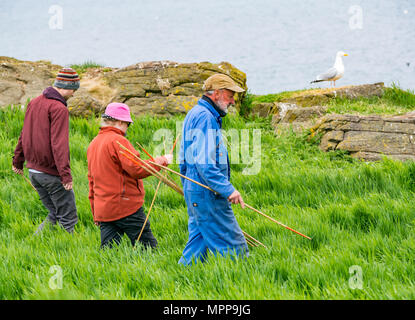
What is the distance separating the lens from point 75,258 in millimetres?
4293

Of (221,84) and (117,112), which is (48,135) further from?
(221,84)

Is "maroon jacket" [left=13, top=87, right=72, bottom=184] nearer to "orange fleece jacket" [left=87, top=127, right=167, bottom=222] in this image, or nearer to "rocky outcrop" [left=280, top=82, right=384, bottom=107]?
"orange fleece jacket" [left=87, top=127, right=167, bottom=222]

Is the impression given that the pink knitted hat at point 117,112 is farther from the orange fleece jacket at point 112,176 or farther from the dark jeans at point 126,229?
the dark jeans at point 126,229

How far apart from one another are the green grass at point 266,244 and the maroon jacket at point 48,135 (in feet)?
2.83

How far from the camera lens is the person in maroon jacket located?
200 inches

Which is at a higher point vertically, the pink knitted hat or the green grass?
the pink knitted hat

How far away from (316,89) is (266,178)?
21.2ft

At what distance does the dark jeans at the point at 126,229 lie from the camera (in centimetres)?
443

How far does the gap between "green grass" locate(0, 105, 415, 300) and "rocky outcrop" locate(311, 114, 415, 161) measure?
34cm

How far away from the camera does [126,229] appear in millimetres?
4496

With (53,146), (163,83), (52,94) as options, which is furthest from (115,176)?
(163,83)

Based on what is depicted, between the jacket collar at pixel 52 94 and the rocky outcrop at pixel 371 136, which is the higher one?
the jacket collar at pixel 52 94

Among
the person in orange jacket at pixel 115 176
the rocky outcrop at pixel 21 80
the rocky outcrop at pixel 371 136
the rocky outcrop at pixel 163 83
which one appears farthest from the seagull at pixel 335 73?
the person in orange jacket at pixel 115 176

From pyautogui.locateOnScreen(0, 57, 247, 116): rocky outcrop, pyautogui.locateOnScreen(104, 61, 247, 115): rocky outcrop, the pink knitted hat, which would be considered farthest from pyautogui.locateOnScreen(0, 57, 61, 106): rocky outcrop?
the pink knitted hat
